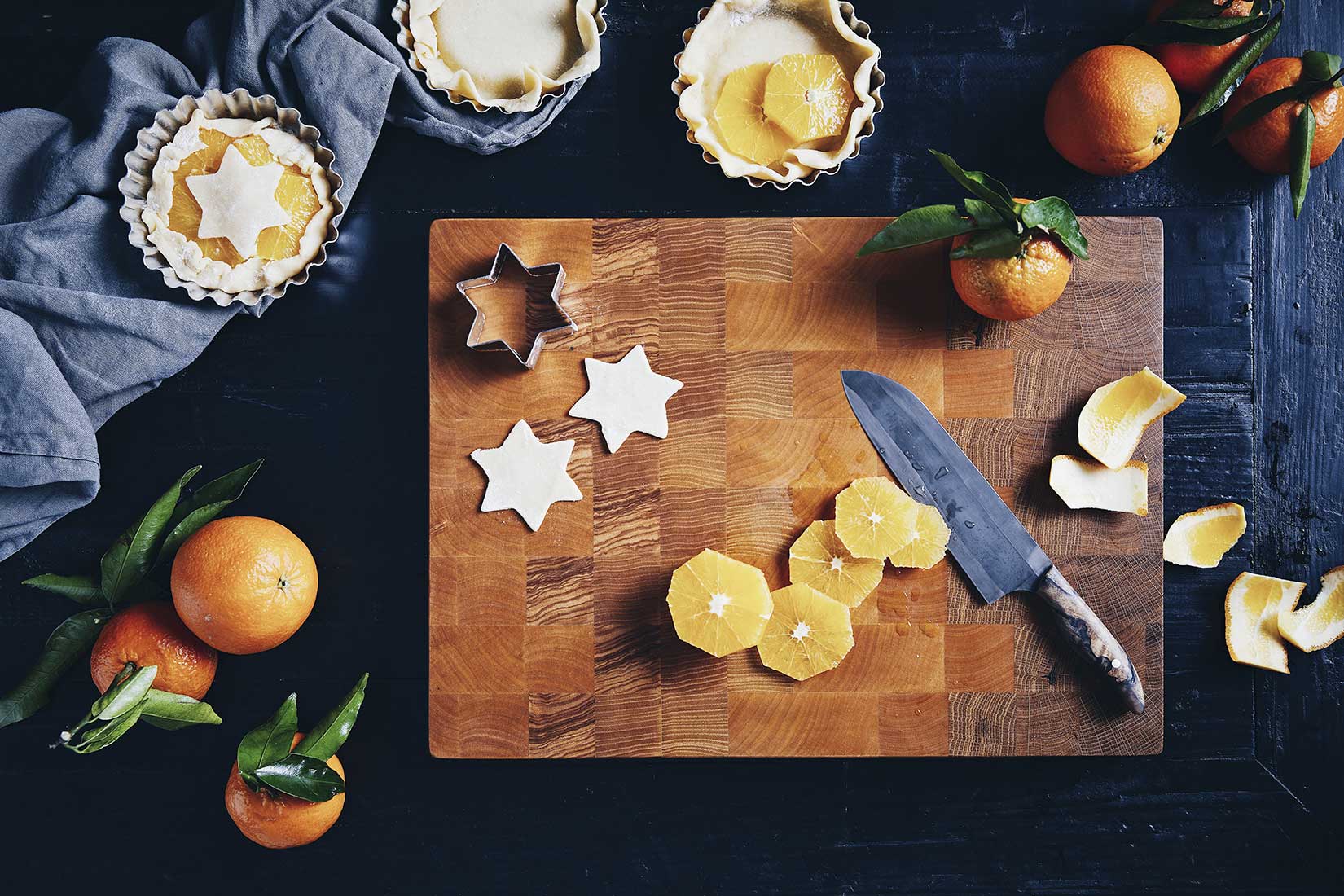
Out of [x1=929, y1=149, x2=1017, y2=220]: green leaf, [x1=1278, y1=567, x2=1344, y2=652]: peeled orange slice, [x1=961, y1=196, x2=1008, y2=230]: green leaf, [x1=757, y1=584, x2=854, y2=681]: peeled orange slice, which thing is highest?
[x1=929, y1=149, x2=1017, y2=220]: green leaf

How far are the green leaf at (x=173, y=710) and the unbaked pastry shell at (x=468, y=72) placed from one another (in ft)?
4.16

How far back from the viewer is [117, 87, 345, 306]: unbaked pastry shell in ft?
5.49

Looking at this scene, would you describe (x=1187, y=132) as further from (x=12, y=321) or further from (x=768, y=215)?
(x=12, y=321)

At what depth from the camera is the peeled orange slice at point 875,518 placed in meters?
1.59

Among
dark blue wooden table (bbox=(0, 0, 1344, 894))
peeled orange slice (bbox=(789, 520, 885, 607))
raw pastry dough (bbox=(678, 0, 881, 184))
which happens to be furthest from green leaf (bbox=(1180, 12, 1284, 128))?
peeled orange slice (bbox=(789, 520, 885, 607))

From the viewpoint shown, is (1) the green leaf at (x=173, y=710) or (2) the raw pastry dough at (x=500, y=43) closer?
(1) the green leaf at (x=173, y=710)

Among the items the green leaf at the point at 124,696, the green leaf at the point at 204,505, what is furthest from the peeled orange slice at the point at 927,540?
the green leaf at the point at 124,696

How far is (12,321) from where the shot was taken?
1.63 meters

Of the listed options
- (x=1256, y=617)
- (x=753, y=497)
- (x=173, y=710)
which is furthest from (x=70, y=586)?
(x=1256, y=617)

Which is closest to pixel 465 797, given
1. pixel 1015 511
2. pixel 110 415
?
pixel 110 415

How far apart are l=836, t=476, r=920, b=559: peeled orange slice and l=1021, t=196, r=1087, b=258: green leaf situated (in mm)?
519

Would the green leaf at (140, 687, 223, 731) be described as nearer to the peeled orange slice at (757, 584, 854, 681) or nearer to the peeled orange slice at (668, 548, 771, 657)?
the peeled orange slice at (668, 548, 771, 657)

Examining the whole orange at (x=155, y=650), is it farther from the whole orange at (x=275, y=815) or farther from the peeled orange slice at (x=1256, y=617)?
the peeled orange slice at (x=1256, y=617)

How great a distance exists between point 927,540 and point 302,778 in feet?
4.02
